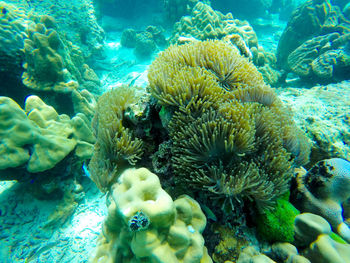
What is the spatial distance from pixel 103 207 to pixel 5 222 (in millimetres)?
2082

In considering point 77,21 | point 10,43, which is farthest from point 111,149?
point 77,21

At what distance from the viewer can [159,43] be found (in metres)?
12.5

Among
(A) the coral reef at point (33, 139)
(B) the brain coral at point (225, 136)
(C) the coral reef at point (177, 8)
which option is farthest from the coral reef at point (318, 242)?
(C) the coral reef at point (177, 8)

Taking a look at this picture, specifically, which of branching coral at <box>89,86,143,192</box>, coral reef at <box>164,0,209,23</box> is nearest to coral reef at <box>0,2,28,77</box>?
branching coral at <box>89,86,143,192</box>

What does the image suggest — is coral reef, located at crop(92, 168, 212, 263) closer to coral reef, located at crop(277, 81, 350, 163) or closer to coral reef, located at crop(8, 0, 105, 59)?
coral reef, located at crop(277, 81, 350, 163)

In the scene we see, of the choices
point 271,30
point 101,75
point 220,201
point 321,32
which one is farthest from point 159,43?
point 220,201

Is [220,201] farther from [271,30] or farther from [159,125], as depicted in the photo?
[271,30]

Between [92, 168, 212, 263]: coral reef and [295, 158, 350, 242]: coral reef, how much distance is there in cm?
186

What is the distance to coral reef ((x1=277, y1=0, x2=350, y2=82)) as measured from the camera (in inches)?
304

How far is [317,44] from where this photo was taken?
8992 mm

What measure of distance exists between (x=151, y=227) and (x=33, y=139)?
340 cm

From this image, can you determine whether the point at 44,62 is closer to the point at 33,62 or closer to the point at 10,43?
the point at 33,62

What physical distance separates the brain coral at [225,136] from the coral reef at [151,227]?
0.41 metres

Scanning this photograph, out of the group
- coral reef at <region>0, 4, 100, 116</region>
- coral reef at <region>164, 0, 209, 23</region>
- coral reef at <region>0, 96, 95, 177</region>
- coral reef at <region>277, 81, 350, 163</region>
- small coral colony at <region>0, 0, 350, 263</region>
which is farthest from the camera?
coral reef at <region>164, 0, 209, 23</region>
